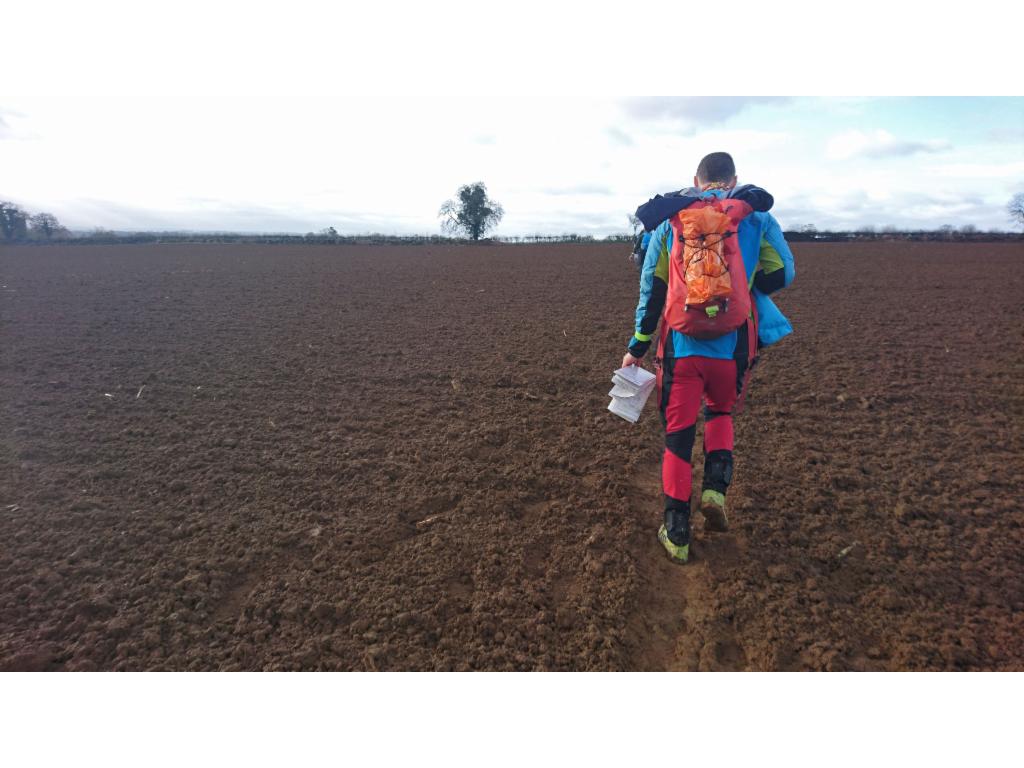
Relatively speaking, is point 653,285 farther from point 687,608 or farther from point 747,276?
point 687,608

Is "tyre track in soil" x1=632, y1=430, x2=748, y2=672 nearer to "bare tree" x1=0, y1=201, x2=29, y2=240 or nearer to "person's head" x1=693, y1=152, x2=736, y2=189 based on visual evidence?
"person's head" x1=693, y1=152, x2=736, y2=189

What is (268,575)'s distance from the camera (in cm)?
287

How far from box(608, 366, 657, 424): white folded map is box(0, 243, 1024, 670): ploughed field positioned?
0.81 m

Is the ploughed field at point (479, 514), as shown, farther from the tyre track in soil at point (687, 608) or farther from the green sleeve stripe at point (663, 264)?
the green sleeve stripe at point (663, 264)

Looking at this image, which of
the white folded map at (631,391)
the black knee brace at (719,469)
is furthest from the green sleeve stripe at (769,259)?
the black knee brace at (719,469)

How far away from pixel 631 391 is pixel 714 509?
861 mm

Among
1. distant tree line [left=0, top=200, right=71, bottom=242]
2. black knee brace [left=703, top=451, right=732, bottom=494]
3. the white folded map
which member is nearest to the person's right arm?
the white folded map

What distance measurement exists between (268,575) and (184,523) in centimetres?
87

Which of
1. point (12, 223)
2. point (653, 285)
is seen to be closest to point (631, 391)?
point (653, 285)

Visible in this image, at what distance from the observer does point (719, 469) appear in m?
3.02

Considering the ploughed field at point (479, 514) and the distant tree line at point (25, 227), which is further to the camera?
the distant tree line at point (25, 227)

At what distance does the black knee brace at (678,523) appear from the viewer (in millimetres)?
2967

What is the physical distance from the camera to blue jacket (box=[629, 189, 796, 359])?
2697 mm

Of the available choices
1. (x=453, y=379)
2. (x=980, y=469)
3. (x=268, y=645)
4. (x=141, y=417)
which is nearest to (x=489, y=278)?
(x=453, y=379)
